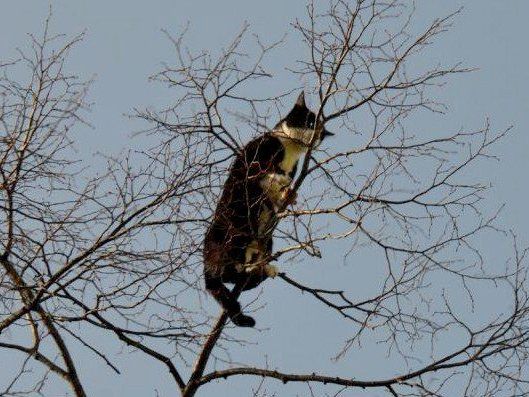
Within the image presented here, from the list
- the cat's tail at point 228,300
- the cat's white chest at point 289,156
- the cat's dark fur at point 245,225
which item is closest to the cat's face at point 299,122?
the cat's white chest at point 289,156

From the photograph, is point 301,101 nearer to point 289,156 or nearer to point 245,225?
point 289,156

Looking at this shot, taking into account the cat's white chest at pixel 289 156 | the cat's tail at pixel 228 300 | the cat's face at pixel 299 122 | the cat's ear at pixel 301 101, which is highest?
the cat's ear at pixel 301 101

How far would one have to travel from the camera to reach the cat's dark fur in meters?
6.05

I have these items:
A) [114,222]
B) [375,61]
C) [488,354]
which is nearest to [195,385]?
[114,222]

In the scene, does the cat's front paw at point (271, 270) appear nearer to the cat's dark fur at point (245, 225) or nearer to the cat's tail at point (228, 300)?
the cat's dark fur at point (245, 225)

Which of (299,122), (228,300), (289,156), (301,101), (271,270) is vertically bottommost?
(228,300)

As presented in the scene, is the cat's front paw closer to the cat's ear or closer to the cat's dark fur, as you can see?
the cat's dark fur

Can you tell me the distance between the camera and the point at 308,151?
227 inches

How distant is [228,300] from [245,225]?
65 cm

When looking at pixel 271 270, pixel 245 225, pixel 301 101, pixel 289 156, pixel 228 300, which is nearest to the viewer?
pixel 245 225

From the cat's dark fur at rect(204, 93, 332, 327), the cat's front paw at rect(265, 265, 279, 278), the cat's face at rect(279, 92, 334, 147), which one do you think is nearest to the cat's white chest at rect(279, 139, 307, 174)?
the cat's dark fur at rect(204, 93, 332, 327)

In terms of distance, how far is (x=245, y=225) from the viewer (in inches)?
248

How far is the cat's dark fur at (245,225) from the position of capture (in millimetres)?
6055

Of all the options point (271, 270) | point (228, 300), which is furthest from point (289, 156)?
point (228, 300)
